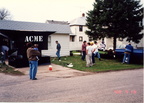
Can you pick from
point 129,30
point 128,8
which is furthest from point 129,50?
point 128,8

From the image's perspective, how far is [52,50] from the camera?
21.5m

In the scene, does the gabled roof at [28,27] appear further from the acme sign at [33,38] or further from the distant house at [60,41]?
the acme sign at [33,38]

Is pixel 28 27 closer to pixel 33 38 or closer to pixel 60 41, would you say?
pixel 60 41

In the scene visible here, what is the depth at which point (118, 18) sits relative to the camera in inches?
861

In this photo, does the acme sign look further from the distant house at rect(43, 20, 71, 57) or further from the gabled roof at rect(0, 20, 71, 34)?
the distant house at rect(43, 20, 71, 57)

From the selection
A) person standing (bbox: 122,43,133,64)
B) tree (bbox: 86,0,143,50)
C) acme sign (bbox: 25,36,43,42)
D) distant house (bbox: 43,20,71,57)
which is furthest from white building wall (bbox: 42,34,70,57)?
person standing (bbox: 122,43,133,64)

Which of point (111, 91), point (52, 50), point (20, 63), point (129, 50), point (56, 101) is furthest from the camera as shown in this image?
point (52, 50)

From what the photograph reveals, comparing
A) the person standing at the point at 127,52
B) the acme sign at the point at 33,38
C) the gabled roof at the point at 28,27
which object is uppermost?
the gabled roof at the point at 28,27

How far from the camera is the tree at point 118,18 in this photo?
2183cm

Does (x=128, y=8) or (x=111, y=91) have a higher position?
(x=128, y=8)

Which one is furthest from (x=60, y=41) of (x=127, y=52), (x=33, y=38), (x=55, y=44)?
(x=127, y=52)

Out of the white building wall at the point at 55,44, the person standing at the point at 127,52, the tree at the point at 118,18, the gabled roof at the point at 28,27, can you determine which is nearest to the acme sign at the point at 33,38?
the gabled roof at the point at 28,27

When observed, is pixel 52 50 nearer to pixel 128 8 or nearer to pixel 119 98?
pixel 128 8

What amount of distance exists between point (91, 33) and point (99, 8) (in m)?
3.62
